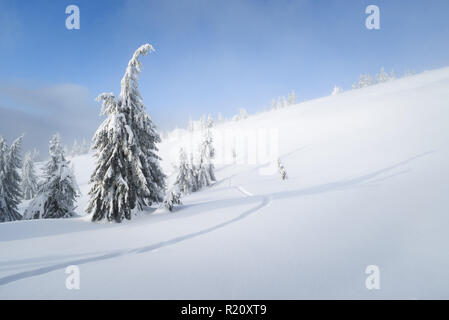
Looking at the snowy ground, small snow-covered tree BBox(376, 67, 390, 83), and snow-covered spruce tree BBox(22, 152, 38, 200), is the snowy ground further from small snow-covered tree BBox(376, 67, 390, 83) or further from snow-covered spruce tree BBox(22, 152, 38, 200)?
small snow-covered tree BBox(376, 67, 390, 83)

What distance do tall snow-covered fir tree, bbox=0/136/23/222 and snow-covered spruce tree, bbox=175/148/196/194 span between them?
21.3m

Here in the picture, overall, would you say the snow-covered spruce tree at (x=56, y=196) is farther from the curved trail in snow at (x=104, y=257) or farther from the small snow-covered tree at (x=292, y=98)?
the small snow-covered tree at (x=292, y=98)

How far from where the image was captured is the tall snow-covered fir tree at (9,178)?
21250 millimetres

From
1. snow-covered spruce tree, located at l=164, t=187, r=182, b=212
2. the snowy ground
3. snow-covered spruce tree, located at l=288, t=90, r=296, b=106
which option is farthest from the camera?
snow-covered spruce tree, located at l=288, t=90, r=296, b=106

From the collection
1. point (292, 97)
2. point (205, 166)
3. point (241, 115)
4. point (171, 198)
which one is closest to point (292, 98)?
point (292, 97)

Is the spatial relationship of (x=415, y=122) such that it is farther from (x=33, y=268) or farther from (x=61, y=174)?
(x=61, y=174)

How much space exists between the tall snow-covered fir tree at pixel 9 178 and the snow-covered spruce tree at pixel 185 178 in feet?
69.9

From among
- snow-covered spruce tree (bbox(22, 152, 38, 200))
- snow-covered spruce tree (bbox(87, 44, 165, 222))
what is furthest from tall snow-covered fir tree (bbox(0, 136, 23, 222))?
snow-covered spruce tree (bbox(22, 152, 38, 200))

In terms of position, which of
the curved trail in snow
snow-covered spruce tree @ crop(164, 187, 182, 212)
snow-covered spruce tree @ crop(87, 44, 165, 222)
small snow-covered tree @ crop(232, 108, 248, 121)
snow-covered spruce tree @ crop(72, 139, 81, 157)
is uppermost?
small snow-covered tree @ crop(232, 108, 248, 121)

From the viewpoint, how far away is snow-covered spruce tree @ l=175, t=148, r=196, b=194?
3581 cm

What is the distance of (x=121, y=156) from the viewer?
1021 cm

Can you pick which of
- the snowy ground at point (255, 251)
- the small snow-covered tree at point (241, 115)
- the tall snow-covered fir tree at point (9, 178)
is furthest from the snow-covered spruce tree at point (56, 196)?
the small snow-covered tree at point (241, 115)

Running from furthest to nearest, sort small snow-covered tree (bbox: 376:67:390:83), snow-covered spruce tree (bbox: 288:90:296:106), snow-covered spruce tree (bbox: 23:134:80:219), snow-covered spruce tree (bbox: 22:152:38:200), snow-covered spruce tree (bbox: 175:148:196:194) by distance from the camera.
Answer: snow-covered spruce tree (bbox: 288:90:296:106)
small snow-covered tree (bbox: 376:67:390:83)
snow-covered spruce tree (bbox: 22:152:38:200)
snow-covered spruce tree (bbox: 175:148:196:194)
snow-covered spruce tree (bbox: 23:134:80:219)

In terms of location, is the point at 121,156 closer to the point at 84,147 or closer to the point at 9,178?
the point at 9,178
